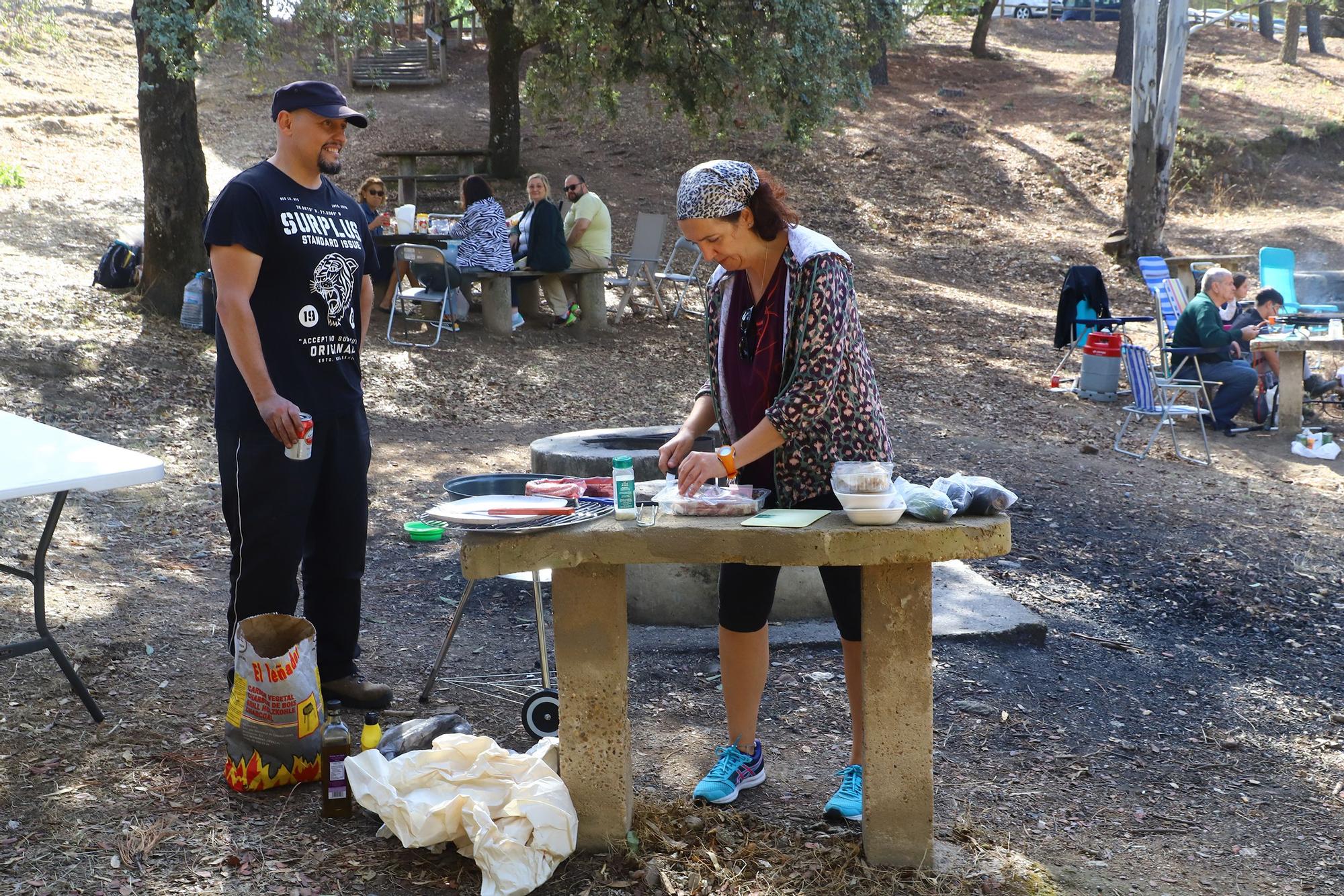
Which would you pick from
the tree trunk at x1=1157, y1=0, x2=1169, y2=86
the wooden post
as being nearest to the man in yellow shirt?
the wooden post

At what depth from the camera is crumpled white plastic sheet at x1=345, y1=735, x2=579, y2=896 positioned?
110 inches

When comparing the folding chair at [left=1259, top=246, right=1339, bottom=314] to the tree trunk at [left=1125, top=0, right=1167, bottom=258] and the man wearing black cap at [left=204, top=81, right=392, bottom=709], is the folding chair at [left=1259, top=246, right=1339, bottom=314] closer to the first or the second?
the tree trunk at [left=1125, top=0, right=1167, bottom=258]

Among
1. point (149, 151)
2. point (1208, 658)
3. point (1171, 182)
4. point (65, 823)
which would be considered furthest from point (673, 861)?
point (1171, 182)

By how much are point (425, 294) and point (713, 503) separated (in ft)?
31.1

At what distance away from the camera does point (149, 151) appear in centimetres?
1023

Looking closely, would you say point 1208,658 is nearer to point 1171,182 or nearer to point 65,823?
point 65,823

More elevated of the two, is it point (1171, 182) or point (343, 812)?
point (1171, 182)

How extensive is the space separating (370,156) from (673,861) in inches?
678

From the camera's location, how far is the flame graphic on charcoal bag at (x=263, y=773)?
326 cm

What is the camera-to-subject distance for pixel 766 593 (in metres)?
3.14

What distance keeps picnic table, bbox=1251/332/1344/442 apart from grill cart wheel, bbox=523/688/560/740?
8.18 metres

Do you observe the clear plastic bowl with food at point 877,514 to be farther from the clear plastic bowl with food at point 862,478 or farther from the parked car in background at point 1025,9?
the parked car in background at point 1025,9

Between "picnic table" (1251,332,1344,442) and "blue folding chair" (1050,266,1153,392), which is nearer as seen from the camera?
"picnic table" (1251,332,1344,442)

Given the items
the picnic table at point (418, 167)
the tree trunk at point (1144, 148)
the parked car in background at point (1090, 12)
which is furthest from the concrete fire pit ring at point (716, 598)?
the parked car in background at point (1090, 12)
